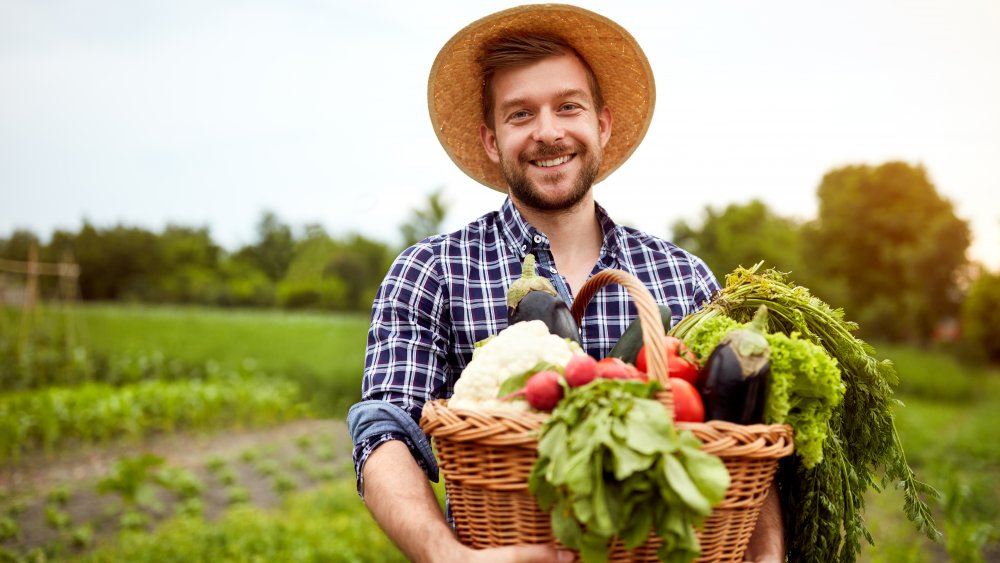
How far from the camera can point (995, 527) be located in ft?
22.3

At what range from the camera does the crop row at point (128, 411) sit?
898cm

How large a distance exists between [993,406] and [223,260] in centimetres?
3680

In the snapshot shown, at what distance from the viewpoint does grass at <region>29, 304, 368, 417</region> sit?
14062mm

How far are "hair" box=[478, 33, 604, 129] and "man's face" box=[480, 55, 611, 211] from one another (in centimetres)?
3

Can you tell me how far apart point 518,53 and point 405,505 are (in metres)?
1.51

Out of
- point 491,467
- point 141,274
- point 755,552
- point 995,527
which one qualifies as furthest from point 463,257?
point 141,274

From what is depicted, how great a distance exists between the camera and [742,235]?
3297cm

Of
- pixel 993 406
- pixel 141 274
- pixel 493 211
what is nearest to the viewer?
pixel 493 211

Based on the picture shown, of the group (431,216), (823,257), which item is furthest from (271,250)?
(823,257)

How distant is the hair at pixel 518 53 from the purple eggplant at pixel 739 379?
4.26 ft

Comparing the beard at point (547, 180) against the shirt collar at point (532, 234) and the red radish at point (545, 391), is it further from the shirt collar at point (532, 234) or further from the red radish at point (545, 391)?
the red radish at point (545, 391)

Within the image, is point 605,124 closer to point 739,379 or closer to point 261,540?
point 739,379

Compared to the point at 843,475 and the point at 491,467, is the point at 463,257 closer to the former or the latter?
the point at 491,467

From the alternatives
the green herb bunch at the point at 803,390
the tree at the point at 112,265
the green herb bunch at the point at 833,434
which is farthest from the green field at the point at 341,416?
the tree at the point at 112,265
